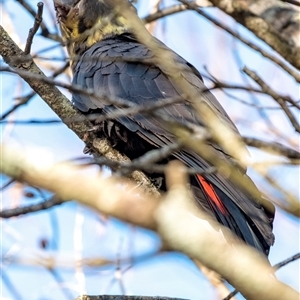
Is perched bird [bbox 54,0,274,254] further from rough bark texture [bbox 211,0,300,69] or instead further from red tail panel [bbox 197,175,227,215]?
rough bark texture [bbox 211,0,300,69]

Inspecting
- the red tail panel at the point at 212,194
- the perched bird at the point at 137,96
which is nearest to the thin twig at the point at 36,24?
the perched bird at the point at 137,96

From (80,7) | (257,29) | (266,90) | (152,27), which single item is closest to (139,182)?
(257,29)

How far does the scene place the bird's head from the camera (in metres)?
4.89

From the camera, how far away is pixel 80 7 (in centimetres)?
502

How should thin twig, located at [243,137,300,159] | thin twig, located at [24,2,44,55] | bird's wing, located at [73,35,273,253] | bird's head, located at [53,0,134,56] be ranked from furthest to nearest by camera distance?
bird's head, located at [53,0,134,56] → bird's wing, located at [73,35,273,253] → thin twig, located at [24,2,44,55] → thin twig, located at [243,137,300,159]

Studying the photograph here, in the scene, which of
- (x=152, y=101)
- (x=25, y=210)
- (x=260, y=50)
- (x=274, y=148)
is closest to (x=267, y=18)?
(x=260, y=50)

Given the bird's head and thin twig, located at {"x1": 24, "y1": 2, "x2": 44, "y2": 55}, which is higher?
the bird's head

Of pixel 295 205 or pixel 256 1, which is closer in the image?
pixel 295 205

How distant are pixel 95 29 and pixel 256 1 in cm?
177

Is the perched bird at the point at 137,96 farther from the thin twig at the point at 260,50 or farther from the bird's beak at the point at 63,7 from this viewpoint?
the thin twig at the point at 260,50

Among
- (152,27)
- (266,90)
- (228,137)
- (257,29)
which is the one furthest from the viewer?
(152,27)

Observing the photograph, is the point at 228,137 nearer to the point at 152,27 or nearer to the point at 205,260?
the point at 205,260

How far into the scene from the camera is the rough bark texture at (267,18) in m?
3.21

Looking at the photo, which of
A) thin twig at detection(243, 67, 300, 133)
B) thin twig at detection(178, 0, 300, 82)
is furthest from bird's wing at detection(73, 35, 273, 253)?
thin twig at detection(243, 67, 300, 133)
